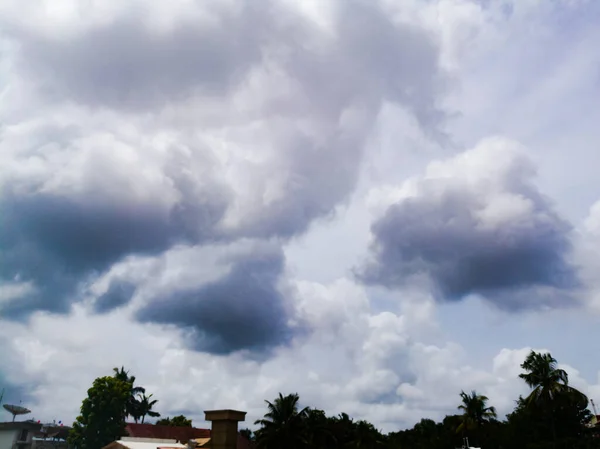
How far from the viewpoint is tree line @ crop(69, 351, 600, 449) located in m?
48.4

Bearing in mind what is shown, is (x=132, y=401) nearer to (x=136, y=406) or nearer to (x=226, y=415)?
(x=136, y=406)

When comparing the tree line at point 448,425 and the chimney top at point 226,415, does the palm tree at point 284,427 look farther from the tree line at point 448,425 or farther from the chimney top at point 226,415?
the chimney top at point 226,415

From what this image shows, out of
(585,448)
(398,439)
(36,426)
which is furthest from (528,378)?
(36,426)

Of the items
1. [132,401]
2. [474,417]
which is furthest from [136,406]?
[474,417]

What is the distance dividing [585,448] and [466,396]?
17.9m

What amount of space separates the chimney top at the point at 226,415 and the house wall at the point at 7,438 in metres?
71.0

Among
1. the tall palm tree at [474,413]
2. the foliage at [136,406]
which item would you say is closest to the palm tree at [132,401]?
the foliage at [136,406]

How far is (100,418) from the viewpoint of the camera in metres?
58.7

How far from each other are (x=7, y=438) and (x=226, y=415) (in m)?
72.0

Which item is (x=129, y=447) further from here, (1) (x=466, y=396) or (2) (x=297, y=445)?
(1) (x=466, y=396)

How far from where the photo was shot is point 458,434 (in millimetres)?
62344

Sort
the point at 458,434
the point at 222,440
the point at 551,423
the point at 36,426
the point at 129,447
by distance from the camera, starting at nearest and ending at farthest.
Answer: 1. the point at 222,440
2. the point at 129,447
3. the point at 551,423
4. the point at 458,434
5. the point at 36,426

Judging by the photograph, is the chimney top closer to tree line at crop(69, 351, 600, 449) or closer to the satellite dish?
tree line at crop(69, 351, 600, 449)

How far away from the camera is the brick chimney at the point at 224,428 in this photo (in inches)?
368
